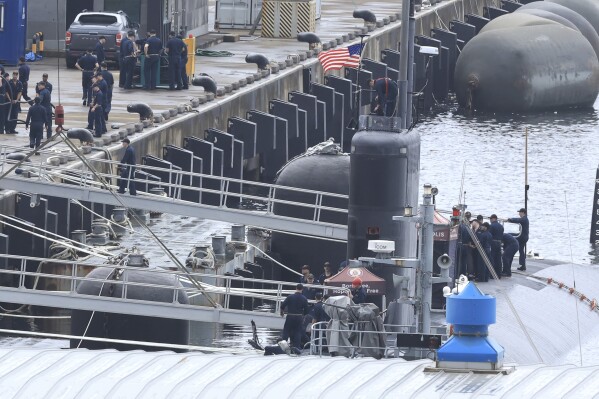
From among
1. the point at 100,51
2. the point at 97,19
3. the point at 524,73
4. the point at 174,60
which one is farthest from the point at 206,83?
the point at 524,73

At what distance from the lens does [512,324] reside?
106 feet

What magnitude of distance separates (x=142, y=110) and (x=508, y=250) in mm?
13897

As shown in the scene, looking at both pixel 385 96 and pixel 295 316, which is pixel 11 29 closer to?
pixel 385 96

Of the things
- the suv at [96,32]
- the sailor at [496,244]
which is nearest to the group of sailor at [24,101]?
the suv at [96,32]

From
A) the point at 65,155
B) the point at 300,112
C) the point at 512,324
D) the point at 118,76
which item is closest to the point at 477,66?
the point at 300,112

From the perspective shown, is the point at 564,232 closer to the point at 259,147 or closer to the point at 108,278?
the point at 259,147

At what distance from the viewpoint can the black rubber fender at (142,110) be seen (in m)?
48.2

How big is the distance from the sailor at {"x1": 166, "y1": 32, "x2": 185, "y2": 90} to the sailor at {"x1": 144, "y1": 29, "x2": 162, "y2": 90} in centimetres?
34

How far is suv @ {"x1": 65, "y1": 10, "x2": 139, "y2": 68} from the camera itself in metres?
56.3

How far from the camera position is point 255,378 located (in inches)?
682

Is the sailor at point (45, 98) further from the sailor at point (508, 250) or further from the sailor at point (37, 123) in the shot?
the sailor at point (508, 250)

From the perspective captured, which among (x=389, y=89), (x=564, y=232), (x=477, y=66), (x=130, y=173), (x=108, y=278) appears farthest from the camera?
(x=477, y=66)

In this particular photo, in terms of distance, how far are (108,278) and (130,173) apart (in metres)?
5.52

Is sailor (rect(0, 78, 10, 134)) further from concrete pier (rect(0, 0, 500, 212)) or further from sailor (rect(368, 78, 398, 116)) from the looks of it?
sailor (rect(368, 78, 398, 116))
